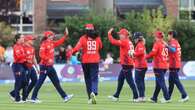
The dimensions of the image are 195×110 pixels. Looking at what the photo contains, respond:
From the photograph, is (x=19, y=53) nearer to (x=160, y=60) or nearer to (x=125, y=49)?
(x=125, y=49)

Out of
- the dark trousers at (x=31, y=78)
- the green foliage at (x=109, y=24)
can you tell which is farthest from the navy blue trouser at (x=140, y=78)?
the green foliage at (x=109, y=24)

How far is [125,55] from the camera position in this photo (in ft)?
74.7

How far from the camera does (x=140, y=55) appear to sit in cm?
2305

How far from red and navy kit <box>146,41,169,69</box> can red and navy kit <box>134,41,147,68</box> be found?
300mm

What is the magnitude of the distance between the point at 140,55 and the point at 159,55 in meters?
0.63

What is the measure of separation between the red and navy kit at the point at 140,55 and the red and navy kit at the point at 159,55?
300 mm

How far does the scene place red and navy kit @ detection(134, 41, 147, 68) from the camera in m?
22.9

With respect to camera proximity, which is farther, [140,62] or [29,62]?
[140,62]

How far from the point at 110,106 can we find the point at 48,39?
2.93 meters

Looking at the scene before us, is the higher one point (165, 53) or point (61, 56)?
point (165, 53)

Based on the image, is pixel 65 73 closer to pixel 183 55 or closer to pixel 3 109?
pixel 183 55

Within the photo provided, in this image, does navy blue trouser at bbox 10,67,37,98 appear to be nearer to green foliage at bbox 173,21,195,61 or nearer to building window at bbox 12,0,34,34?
green foliage at bbox 173,21,195,61

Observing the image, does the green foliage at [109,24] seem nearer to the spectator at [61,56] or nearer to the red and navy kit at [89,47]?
the spectator at [61,56]

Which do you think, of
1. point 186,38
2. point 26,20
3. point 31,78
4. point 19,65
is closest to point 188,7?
point 186,38
